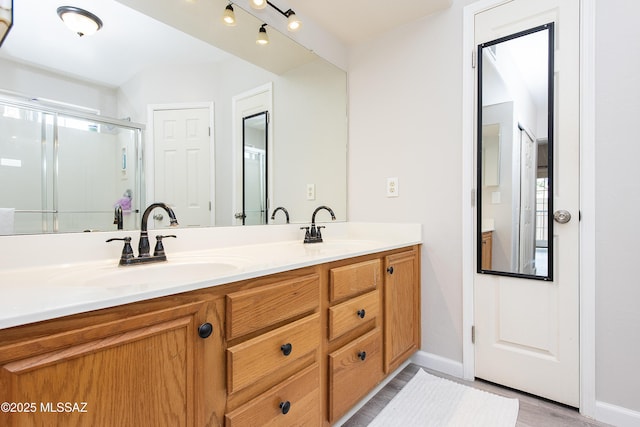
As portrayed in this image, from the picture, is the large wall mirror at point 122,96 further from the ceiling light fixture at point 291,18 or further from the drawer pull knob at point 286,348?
the drawer pull knob at point 286,348

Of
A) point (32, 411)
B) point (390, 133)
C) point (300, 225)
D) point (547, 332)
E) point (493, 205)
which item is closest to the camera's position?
point (32, 411)

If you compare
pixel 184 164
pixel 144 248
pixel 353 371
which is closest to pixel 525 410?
pixel 353 371

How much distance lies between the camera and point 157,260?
113 centimetres

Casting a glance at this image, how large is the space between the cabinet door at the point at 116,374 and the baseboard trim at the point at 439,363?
144 centimetres

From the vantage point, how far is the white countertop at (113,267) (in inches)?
24.3

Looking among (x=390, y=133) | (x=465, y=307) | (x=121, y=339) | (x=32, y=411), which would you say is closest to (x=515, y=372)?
(x=465, y=307)

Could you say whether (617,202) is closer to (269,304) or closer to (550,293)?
(550,293)

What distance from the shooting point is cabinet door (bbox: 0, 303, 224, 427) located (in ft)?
1.79

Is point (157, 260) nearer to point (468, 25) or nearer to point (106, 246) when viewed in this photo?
point (106, 246)

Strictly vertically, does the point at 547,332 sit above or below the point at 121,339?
below

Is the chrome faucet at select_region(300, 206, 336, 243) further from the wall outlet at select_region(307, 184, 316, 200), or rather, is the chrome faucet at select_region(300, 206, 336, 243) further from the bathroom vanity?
the bathroom vanity

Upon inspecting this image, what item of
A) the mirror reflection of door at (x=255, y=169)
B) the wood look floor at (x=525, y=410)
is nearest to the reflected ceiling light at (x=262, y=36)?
the mirror reflection of door at (x=255, y=169)

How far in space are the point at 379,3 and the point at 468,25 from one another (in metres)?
0.53

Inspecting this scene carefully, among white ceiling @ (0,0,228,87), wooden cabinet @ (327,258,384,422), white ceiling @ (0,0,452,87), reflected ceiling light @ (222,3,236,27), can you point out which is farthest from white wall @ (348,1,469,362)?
white ceiling @ (0,0,228,87)
